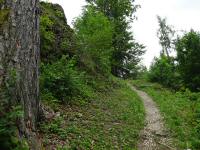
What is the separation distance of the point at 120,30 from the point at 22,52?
39.0 metres

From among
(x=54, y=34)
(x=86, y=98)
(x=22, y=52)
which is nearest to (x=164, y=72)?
(x=54, y=34)

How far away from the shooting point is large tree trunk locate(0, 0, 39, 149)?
7.14 metres

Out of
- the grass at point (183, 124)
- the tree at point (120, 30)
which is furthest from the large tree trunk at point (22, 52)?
the tree at point (120, 30)

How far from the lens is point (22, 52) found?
7.63 metres

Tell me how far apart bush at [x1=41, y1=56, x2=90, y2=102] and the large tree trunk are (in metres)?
4.30

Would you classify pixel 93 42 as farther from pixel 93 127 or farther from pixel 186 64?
pixel 93 127

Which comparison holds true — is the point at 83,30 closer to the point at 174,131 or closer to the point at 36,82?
the point at 174,131

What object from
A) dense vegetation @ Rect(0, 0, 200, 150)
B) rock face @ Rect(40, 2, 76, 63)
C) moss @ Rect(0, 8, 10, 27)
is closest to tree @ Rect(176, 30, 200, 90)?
dense vegetation @ Rect(0, 0, 200, 150)

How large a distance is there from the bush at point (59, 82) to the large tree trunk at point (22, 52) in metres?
4.30

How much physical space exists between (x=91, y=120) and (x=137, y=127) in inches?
67.6

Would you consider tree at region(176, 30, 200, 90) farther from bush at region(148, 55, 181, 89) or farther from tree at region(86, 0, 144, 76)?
tree at region(86, 0, 144, 76)

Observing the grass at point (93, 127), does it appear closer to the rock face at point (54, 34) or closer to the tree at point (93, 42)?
the rock face at point (54, 34)

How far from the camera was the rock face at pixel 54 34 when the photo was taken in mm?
15852

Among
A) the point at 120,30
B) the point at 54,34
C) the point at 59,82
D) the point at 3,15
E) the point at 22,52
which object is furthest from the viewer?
the point at 120,30
